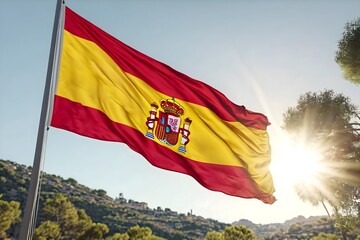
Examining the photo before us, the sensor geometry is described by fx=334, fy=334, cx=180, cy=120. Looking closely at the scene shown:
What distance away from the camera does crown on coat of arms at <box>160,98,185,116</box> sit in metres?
6.99

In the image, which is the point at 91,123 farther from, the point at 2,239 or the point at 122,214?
the point at 122,214

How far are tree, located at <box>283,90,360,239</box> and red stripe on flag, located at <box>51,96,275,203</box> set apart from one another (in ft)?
44.0

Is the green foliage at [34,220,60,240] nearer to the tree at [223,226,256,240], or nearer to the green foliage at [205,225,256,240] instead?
the green foliage at [205,225,256,240]

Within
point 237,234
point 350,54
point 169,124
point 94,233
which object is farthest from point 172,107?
point 94,233

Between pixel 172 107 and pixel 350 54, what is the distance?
51.4 feet

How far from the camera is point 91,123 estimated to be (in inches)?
230

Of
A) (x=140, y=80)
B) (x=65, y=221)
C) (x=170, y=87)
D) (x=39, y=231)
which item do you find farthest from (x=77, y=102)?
(x=65, y=221)

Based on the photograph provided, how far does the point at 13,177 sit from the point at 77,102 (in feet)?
540

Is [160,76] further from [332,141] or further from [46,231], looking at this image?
[46,231]

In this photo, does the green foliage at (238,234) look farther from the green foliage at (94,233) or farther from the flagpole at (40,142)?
the flagpole at (40,142)

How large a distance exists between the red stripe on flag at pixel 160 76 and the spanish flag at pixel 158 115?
18mm

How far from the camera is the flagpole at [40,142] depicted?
3.89 m

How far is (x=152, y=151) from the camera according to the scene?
6508 mm

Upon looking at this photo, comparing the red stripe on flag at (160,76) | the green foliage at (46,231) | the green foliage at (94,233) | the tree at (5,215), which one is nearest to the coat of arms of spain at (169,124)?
the red stripe on flag at (160,76)
